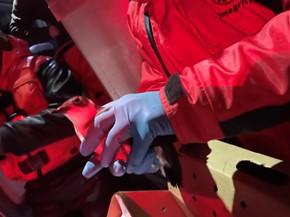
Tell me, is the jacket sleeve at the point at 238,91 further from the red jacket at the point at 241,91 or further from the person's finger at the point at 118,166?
the person's finger at the point at 118,166

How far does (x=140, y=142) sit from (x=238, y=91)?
131mm

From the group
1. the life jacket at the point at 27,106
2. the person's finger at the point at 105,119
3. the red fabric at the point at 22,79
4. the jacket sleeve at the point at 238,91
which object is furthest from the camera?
the red fabric at the point at 22,79

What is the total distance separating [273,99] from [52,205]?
89 centimetres

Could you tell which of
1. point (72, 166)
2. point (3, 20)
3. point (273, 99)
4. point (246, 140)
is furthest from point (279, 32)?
point (3, 20)

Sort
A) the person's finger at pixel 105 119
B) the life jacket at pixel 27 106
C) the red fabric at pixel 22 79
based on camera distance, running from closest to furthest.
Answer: the person's finger at pixel 105 119
the life jacket at pixel 27 106
the red fabric at pixel 22 79

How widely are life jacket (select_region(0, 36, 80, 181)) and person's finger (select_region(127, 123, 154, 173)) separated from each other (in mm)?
602

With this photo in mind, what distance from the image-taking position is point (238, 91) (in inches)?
16.0

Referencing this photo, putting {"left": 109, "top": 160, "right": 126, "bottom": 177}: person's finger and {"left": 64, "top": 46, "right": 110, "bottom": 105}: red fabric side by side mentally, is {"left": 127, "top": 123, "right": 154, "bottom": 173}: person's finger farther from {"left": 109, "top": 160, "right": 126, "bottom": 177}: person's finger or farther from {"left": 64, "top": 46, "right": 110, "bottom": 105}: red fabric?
{"left": 64, "top": 46, "right": 110, "bottom": 105}: red fabric

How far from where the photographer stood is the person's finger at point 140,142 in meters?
0.46

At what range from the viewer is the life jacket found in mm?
1042

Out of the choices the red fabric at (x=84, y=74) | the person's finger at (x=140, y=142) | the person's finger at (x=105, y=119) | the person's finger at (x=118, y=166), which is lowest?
the red fabric at (x=84, y=74)

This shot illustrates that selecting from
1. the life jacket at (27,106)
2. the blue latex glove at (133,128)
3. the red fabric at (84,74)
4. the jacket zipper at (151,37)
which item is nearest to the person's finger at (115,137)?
the blue latex glove at (133,128)

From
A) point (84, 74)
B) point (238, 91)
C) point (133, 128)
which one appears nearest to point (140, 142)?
point (133, 128)

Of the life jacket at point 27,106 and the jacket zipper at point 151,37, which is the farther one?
the life jacket at point 27,106
